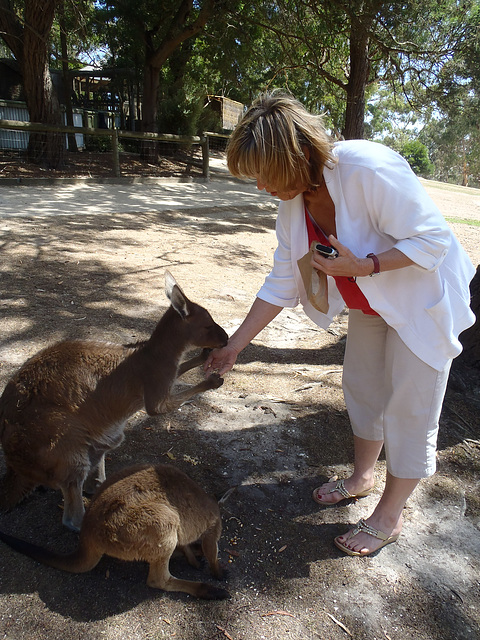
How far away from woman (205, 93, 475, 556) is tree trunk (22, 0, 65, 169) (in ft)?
36.2

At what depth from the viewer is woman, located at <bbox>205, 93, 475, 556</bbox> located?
1729mm

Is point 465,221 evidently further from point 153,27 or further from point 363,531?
point 363,531

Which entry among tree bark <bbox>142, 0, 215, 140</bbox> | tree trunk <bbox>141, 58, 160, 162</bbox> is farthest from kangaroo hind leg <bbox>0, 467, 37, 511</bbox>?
tree trunk <bbox>141, 58, 160, 162</bbox>

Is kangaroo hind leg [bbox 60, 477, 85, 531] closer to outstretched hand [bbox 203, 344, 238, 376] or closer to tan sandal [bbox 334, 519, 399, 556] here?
outstretched hand [bbox 203, 344, 238, 376]

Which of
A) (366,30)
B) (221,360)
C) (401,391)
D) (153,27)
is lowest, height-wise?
(221,360)

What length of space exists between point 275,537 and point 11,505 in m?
1.11

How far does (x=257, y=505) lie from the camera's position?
2354 millimetres

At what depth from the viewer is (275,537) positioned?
2.18m

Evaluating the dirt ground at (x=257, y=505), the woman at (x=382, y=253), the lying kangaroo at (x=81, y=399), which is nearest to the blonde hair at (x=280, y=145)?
the woman at (x=382, y=253)

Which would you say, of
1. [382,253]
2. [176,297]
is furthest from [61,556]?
[382,253]

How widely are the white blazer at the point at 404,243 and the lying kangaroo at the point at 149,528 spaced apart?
3.38 feet

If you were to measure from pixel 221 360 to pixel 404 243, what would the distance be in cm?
104

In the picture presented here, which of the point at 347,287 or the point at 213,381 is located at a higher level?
the point at 347,287

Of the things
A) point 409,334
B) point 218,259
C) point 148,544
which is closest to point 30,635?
point 148,544
